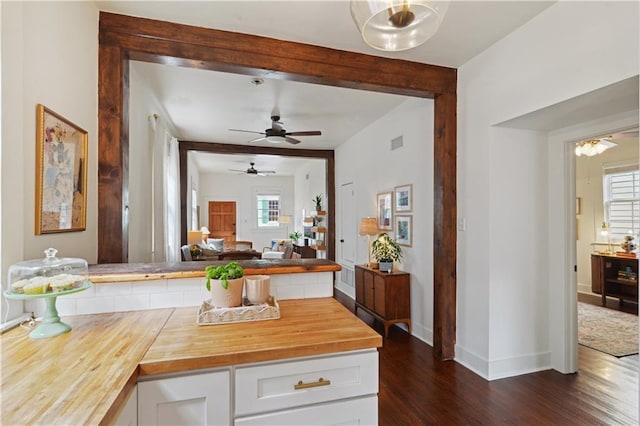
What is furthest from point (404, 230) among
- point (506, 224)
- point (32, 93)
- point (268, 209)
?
point (268, 209)

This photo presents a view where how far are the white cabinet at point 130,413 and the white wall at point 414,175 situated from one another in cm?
300

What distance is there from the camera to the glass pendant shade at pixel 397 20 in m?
1.36

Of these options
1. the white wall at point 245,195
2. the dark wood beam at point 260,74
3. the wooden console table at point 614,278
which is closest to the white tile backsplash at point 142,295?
A: the dark wood beam at point 260,74

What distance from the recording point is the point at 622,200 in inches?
192

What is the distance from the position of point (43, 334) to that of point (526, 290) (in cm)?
332

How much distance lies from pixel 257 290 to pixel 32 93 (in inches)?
54.1

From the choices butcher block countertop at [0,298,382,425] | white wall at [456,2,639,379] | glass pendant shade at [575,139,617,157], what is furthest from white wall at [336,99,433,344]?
butcher block countertop at [0,298,382,425]

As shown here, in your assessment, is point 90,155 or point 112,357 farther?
point 90,155

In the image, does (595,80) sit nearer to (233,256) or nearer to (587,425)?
(587,425)

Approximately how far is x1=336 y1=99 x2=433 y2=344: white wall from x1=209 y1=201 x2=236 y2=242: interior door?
642 cm

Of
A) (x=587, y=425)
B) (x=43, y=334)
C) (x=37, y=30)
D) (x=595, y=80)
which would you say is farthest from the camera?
(x=587, y=425)

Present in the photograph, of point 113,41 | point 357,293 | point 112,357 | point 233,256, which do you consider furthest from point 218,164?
point 112,357

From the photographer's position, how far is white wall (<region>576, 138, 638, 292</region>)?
5055mm

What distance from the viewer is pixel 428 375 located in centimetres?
269
